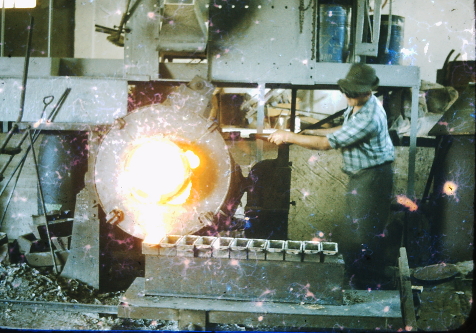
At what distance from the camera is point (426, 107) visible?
15.6 feet

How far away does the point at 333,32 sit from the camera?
12.7ft

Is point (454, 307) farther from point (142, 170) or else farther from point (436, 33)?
point (436, 33)

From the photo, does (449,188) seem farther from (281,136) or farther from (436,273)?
(281,136)

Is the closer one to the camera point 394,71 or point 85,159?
point 394,71

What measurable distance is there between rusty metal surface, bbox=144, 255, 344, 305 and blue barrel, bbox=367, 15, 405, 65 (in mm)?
2750

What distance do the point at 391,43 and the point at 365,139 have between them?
1859mm

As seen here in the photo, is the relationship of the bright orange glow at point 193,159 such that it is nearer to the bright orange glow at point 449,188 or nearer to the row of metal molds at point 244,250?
the row of metal molds at point 244,250

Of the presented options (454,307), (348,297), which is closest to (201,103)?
(348,297)

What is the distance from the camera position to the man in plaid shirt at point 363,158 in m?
2.90

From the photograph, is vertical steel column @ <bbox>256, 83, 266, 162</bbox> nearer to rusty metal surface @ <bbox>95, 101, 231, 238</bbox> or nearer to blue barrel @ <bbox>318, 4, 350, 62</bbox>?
blue barrel @ <bbox>318, 4, 350, 62</bbox>

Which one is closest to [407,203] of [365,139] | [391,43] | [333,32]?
[365,139]

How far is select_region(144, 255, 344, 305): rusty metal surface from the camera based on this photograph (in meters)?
2.43

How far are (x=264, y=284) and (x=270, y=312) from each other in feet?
0.69

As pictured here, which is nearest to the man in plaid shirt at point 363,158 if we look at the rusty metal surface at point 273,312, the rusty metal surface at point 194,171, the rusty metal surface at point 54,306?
the rusty metal surface at point 194,171
